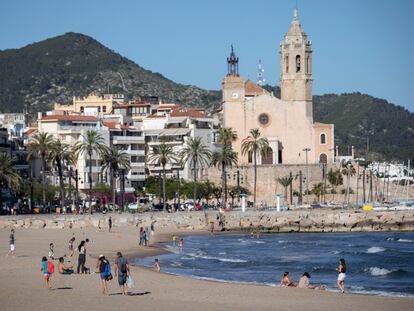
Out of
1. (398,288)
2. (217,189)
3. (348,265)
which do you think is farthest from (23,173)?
(398,288)

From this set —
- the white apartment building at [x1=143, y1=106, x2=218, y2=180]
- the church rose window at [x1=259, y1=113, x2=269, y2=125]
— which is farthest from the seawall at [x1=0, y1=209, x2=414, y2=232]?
the church rose window at [x1=259, y1=113, x2=269, y2=125]

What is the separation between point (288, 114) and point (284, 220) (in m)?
40.7

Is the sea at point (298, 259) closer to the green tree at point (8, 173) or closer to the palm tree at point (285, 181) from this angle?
the green tree at point (8, 173)

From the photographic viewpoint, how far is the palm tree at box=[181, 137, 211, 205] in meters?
112

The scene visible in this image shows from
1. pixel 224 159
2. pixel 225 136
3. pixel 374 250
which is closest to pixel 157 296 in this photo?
pixel 374 250

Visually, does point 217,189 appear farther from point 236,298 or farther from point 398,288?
point 236,298

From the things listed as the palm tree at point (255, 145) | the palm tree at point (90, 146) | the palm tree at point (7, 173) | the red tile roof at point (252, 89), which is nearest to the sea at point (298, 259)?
the palm tree at point (90, 146)

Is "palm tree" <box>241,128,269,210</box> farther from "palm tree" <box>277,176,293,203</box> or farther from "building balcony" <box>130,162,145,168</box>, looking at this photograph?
"building balcony" <box>130,162,145,168</box>

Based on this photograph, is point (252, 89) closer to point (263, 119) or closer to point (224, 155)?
point (263, 119)

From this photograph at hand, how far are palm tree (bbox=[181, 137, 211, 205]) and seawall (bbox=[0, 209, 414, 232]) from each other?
1461 centimetres

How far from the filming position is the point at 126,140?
132000 mm

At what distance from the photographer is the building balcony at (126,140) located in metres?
130

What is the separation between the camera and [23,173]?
119875mm

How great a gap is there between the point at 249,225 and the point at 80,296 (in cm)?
5712
